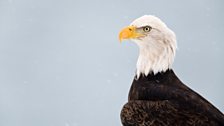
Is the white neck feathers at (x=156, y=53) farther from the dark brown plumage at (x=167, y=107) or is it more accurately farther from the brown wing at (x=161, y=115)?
the brown wing at (x=161, y=115)

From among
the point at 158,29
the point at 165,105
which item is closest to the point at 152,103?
the point at 165,105

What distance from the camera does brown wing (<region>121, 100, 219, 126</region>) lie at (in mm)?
4520

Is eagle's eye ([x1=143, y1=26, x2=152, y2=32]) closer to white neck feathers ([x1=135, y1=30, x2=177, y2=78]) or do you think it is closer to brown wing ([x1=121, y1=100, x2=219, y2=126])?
white neck feathers ([x1=135, y1=30, x2=177, y2=78])

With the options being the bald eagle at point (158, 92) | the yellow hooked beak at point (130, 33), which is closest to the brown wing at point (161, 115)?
the bald eagle at point (158, 92)

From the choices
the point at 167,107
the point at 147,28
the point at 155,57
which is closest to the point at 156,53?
the point at 155,57

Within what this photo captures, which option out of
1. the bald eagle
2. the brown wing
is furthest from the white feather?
the brown wing

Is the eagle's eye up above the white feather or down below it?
above

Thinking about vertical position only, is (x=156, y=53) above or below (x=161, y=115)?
above

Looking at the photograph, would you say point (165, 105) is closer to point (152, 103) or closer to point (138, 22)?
point (152, 103)

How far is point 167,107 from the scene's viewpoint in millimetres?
4562

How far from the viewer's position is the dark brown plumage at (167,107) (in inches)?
178

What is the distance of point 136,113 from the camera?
15.0 ft

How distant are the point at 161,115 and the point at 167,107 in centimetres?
5

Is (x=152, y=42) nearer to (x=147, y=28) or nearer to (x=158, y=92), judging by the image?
(x=147, y=28)
